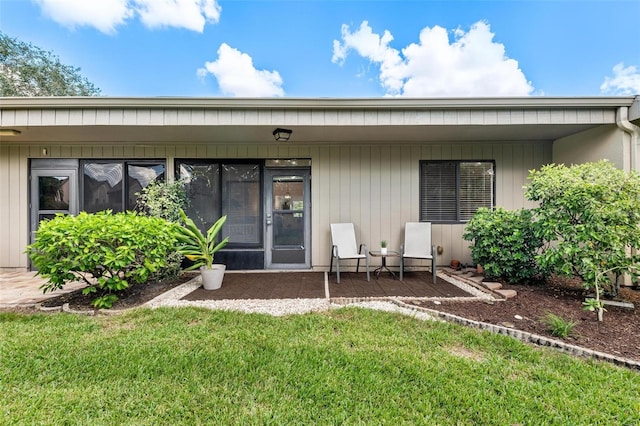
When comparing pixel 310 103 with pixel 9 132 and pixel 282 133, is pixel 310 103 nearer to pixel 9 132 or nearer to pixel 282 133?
pixel 282 133

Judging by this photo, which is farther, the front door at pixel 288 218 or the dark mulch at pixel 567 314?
the front door at pixel 288 218

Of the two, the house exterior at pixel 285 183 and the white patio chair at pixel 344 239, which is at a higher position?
the house exterior at pixel 285 183

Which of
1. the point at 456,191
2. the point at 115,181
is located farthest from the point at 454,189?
the point at 115,181

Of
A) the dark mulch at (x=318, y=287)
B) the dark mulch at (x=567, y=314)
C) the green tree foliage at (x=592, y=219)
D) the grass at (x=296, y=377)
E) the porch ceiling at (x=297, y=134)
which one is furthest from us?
the porch ceiling at (x=297, y=134)

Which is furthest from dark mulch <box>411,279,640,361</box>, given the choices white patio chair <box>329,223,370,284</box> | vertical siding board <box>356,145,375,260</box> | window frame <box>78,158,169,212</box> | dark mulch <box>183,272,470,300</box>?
window frame <box>78,158,169,212</box>

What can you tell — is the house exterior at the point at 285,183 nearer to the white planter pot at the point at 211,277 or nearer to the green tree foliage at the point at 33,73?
the white planter pot at the point at 211,277

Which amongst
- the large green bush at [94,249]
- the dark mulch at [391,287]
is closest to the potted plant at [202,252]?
the large green bush at [94,249]

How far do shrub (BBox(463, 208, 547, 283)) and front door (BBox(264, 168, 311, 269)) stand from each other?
2.80 m

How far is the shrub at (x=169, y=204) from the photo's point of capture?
427cm

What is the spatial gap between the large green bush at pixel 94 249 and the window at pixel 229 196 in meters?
1.89

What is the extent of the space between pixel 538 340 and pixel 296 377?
201 cm

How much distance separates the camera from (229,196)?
207 inches

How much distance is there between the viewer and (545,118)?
3842 mm

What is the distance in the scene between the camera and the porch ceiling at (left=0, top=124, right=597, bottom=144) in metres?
4.11
